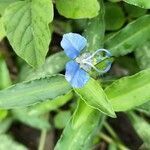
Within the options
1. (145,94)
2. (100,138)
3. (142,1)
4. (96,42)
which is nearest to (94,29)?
(96,42)

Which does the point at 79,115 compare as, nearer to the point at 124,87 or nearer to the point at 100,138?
the point at 124,87

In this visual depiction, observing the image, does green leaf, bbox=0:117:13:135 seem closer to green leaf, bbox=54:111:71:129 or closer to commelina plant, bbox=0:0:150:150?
commelina plant, bbox=0:0:150:150

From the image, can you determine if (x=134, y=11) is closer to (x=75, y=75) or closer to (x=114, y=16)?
(x=114, y=16)

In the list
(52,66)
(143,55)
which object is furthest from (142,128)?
(52,66)

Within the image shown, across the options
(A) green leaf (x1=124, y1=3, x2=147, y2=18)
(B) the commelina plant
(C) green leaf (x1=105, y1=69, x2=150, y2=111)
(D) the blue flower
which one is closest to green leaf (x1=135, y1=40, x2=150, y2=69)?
(B) the commelina plant

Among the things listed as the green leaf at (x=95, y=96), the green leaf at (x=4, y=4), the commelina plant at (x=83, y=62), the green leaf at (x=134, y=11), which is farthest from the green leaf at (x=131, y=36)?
the green leaf at (x=4, y=4)
